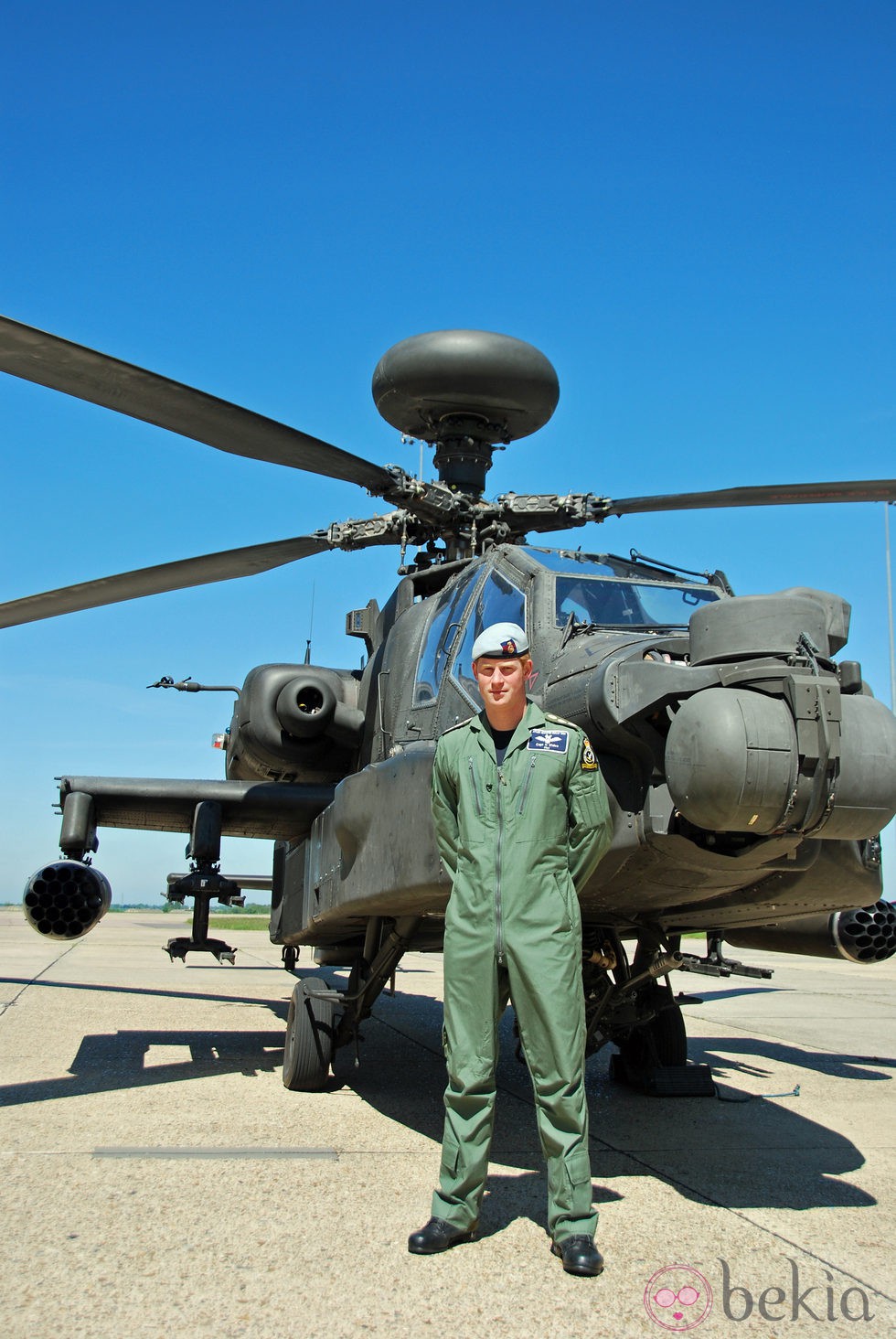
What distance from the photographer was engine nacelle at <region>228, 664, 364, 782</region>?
6.75 metres

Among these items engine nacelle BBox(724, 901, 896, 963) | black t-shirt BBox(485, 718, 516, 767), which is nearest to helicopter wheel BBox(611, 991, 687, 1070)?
engine nacelle BBox(724, 901, 896, 963)

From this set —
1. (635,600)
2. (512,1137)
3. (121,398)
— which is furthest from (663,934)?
(121,398)

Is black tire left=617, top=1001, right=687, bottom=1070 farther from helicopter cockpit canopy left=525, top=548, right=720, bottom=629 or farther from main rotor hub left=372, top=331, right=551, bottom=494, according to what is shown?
main rotor hub left=372, top=331, right=551, bottom=494

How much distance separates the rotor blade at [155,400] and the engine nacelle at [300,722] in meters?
1.64

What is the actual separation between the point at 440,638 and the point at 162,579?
200 cm

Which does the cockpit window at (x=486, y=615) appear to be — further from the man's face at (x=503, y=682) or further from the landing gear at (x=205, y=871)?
the landing gear at (x=205, y=871)

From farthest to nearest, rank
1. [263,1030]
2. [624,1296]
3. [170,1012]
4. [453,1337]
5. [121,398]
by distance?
[170,1012]
[263,1030]
[121,398]
[624,1296]
[453,1337]

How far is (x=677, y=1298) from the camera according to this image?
2.82 m

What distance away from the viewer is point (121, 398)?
465 centimetres

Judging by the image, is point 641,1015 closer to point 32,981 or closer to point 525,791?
point 525,791

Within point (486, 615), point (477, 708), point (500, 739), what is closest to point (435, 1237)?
point (500, 739)

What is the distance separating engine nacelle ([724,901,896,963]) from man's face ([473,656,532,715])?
2.81 meters

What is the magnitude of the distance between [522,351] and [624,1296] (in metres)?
5.47

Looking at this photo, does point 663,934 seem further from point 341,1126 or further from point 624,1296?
point 624,1296
